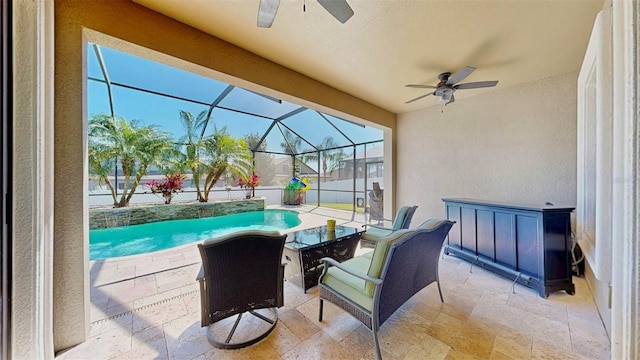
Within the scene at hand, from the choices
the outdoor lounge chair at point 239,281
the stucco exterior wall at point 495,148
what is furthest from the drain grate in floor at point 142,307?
the stucco exterior wall at point 495,148

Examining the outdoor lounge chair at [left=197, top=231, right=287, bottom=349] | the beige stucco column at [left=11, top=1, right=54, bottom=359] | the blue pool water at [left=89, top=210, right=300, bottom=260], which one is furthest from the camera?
the blue pool water at [left=89, top=210, right=300, bottom=260]

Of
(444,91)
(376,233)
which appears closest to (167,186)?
(376,233)

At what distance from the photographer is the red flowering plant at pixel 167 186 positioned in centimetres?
748

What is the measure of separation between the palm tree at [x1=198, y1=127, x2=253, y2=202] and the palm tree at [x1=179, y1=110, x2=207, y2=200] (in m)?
0.16

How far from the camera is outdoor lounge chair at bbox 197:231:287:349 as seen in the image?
5.32 ft

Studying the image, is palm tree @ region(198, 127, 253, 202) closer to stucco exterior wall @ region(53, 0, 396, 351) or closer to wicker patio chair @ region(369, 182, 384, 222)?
wicker patio chair @ region(369, 182, 384, 222)

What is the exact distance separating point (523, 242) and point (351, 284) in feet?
8.21

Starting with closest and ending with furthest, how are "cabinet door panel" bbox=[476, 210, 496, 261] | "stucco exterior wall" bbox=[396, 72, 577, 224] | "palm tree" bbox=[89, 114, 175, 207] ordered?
1. "cabinet door panel" bbox=[476, 210, 496, 261]
2. "stucco exterior wall" bbox=[396, 72, 577, 224]
3. "palm tree" bbox=[89, 114, 175, 207]

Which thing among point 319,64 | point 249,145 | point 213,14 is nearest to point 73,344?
point 213,14

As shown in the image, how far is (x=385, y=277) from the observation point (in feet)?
5.34

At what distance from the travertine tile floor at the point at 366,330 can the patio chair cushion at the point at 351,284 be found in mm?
393

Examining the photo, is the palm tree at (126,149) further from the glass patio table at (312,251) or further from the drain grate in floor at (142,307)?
the glass patio table at (312,251)

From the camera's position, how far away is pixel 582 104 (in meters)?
Answer: 2.39

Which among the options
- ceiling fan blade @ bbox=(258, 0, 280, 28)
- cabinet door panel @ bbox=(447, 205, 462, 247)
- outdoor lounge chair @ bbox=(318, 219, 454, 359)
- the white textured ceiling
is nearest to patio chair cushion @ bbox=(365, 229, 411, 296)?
outdoor lounge chair @ bbox=(318, 219, 454, 359)
